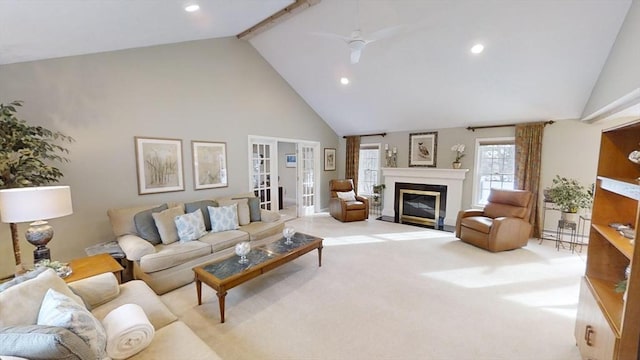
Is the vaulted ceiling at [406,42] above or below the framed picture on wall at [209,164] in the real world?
above

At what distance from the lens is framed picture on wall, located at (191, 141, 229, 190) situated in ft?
14.2

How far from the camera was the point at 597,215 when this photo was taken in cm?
195

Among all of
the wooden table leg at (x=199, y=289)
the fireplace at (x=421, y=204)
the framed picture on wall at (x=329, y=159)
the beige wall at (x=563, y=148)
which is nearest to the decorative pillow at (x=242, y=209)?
the wooden table leg at (x=199, y=289)

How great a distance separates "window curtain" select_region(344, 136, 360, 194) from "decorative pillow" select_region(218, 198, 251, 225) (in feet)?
12.2

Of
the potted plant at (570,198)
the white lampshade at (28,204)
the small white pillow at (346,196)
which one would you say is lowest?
the small white pillow at (346,196)

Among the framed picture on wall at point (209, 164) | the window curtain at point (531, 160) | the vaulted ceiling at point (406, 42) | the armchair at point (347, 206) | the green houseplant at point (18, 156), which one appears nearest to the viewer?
→ the green houseplant at point (18, 156)

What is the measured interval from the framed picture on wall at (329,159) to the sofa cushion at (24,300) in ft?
19.8

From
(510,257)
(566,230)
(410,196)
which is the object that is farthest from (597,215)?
(410,196)

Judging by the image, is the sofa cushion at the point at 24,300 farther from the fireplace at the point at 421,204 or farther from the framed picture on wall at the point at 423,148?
the framed picture on wall at the point at 423,148

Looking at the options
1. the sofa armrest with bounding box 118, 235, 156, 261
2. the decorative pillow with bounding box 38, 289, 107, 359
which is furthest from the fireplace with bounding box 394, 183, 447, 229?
the decorative pillow with bounding box 38, 289, 107, 359

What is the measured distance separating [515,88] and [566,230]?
9.31 feet

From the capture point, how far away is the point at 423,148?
20.2 ft

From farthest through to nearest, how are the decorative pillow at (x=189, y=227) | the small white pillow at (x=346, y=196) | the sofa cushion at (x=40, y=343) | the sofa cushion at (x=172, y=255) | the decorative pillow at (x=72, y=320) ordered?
the small white pillow at (x=346, y=196), the decorative pillow at (x=189, y=227), the sofa cushion at (x=172, y=255), the decorative pillow at (x=72, y=320), the sofa cushion at (x=40, y=343)

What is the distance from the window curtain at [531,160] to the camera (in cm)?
477
